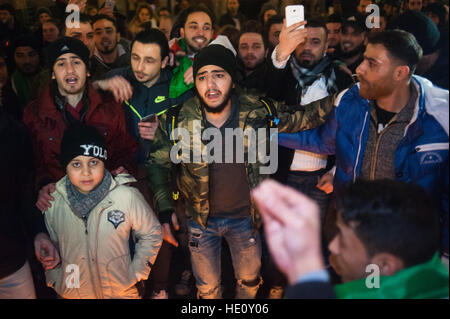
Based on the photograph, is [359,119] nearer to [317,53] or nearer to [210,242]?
[317,53]

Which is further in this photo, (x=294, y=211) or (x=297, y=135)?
(x=297, y=135)

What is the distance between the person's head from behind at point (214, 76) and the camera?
1.74m

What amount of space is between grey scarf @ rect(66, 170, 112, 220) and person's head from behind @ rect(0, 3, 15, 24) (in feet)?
5.05

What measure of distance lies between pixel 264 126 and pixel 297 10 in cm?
62

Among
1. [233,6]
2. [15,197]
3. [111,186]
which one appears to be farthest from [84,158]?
[233,6]

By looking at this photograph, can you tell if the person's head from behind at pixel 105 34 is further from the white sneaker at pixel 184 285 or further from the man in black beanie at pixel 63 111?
the white sneaker at pixel 184 285

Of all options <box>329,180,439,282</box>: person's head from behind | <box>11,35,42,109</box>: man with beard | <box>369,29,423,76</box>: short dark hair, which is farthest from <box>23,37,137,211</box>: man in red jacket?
<box>369,29,423,76</box>: short dark hair

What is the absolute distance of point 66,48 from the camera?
6.35ft

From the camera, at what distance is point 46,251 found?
183 cm

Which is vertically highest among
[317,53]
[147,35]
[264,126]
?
[147,35]

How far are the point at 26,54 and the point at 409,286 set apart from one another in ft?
9.04

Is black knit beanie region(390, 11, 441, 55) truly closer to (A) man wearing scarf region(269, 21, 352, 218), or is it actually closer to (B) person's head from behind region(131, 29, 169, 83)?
(A) man wearing scarf region(269, 21, 352, 218)

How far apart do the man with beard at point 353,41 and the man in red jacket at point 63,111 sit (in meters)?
1.53
